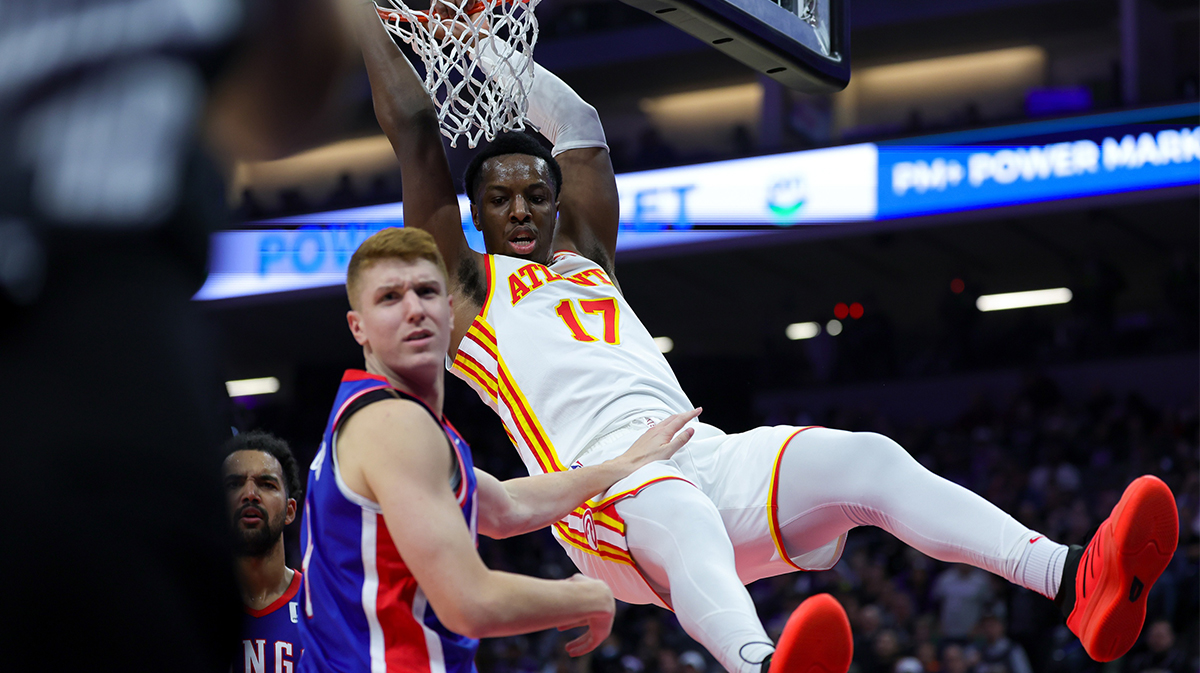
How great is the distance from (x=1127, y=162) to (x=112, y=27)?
12.3m

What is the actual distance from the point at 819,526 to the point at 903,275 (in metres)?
16.1

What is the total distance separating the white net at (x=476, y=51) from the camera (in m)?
4.36

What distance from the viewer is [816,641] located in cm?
275

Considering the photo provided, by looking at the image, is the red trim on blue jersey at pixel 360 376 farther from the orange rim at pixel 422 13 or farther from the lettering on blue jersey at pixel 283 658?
the orange rim at pixel 422 13

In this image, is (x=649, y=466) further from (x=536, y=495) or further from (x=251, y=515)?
(x=251, y=515)

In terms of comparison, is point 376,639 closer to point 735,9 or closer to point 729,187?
point 735,9

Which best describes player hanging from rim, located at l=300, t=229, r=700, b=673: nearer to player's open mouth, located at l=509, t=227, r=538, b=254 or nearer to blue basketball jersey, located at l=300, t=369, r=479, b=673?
blue basketball jersey, located at l=300, t=369, r=479, b=673

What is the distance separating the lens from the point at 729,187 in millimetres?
13172

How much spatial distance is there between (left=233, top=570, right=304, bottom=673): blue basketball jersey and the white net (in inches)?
66.8

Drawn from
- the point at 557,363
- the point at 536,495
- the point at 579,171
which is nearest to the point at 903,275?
the point at 579,171

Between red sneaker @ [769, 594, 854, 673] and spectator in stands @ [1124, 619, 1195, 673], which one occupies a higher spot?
red sneaker @ [769, 594, 854, 673]

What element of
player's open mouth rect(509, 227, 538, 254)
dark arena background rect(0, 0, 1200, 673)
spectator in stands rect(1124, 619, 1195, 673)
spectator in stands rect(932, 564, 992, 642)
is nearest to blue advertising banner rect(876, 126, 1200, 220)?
dark arena background rect(0, 0, 1200, 673)

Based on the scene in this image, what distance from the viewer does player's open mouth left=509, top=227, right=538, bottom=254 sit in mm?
4426

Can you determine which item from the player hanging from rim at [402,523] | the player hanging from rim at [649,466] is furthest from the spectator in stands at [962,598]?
the player hanging from rim at [402,523]
